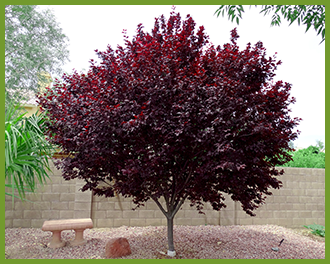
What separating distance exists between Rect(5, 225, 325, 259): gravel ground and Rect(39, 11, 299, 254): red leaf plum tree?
149 cm

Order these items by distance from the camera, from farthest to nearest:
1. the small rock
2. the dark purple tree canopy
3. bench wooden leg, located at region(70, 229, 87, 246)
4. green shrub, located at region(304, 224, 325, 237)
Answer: green shrub, located at region(304, 224, 325, 237), bench wooden leg, located at region(70, 229, 87, 246), the small rock, the dark purple tree canopy

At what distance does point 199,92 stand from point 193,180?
1.49 metres

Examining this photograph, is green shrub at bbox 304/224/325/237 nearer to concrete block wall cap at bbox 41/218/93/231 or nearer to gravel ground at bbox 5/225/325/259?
gravel ground at bbox 5/225/325/259

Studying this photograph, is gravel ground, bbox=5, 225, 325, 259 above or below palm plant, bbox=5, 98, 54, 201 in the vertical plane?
below

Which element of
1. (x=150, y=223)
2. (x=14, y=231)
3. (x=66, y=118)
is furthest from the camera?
(x=150, y=223)

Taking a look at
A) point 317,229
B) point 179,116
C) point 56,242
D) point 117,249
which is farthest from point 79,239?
point 317,229

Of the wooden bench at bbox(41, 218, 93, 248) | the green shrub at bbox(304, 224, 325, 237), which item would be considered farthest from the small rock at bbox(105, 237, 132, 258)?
the green shrub at bbox(304, 224, 325, 237)

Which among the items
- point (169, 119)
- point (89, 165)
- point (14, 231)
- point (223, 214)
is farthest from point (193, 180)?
point (14, 231)

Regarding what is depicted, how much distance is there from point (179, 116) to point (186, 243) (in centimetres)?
333

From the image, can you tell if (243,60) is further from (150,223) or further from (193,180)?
(150,223)

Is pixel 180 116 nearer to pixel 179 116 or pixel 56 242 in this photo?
pixel 179 116

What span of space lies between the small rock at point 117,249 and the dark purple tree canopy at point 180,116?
1.27 metres

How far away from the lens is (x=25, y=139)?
177 inches

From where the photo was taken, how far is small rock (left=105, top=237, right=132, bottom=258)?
4758 mm
